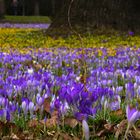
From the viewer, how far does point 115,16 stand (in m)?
15.9

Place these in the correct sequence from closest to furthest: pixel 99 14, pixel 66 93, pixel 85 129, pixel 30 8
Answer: pixel 85 129 < pixel 66 93 < pixel 99 14 < pixel 30 8

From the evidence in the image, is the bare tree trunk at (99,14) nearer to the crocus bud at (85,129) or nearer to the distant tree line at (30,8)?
the crocus bud at (85,129)

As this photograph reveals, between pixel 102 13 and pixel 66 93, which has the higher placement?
pixel 66 93

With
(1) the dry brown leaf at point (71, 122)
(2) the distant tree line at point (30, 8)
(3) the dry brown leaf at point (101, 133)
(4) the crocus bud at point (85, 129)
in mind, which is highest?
(4) the crocus bud at point (85, 129)

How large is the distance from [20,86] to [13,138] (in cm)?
151

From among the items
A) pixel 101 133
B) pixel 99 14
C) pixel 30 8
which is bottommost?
pixel 30 8

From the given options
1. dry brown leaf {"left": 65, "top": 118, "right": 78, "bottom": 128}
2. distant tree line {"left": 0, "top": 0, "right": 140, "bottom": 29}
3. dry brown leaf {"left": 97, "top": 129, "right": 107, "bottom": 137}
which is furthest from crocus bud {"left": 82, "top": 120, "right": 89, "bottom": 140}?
distant tree line {"left": 0, "top": 0, "right": 140, "bottom": 29}

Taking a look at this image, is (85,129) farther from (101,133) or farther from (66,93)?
(66,93)

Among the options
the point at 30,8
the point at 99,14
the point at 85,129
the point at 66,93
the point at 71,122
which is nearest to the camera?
the point at 85,129

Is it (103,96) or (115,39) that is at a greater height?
(103,96)

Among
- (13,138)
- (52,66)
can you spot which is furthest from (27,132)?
(52,66)

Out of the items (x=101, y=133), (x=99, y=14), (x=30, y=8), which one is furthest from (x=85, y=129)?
(x=30, y=8)

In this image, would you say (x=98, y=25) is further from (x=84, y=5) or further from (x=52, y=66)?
(x=52, y=66)

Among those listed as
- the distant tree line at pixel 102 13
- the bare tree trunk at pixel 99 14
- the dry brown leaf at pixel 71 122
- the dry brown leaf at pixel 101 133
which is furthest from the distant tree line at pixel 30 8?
the dry brown leaf at pixel 101 133
